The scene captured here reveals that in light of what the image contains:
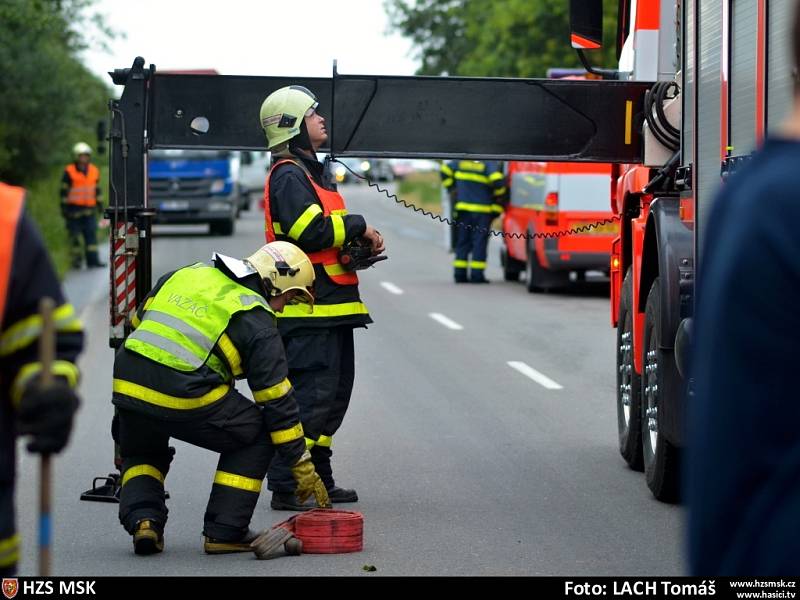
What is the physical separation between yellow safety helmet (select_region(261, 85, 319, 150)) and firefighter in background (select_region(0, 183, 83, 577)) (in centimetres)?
447

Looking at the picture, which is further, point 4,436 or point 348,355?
point 348,355

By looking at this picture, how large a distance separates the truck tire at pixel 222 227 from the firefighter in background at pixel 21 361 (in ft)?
97.5

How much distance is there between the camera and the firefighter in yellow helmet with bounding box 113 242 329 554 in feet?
20.6

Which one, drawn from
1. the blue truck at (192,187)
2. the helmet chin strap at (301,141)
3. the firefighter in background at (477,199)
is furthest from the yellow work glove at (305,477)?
the blue truck at (192,187)

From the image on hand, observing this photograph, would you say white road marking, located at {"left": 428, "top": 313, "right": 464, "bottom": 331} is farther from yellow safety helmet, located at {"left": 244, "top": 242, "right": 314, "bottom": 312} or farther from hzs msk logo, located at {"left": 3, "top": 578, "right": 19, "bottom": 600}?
hzs msk logo, located at {"left": 3, "top": 578, "right": 19, "bottom": 600}

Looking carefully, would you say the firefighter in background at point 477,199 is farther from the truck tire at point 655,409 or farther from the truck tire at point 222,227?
the truck tire at point 655,409

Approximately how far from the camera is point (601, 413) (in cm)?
1101

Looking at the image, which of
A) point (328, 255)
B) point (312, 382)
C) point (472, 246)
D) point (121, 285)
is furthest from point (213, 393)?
point (472, 246)

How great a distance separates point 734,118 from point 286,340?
2.39m

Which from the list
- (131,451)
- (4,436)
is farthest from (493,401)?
(4,436)

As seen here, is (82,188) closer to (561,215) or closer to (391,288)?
(391,288)

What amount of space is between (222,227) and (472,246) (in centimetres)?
1235

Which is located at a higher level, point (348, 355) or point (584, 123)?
point (584, 123)

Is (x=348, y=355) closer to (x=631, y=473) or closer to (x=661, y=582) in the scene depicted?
(x=631, y=473)
